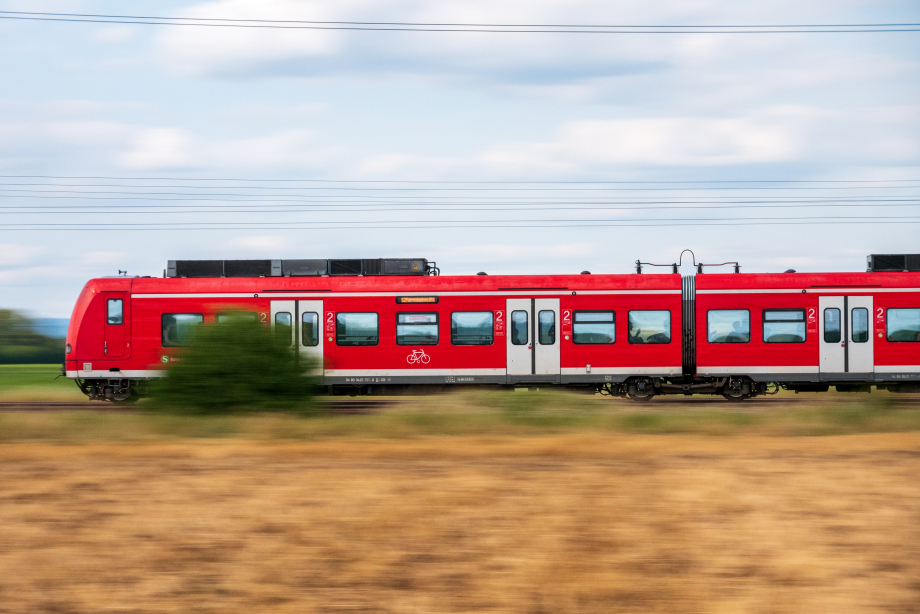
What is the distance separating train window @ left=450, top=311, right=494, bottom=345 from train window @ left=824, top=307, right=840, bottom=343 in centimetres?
839

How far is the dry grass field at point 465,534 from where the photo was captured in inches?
270

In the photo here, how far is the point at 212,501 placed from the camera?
8.25 m

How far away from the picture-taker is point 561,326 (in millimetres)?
22172

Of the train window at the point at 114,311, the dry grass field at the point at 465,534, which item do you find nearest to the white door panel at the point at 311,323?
the train window at the point at 114,311

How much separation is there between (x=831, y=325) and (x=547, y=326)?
23.4 ft

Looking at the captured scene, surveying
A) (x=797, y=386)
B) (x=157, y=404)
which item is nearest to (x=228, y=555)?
(x=157, y=404)

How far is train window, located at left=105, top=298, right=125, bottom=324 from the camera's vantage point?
22484mm

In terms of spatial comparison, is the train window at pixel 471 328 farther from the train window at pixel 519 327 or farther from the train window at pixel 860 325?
the train window at pixel 860 325

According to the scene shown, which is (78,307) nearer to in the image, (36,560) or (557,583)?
(36,560)

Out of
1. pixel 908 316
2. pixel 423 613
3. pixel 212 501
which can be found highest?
pixel 908 316

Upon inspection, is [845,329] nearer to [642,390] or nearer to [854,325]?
[854,325]

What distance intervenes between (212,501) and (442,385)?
1479cm

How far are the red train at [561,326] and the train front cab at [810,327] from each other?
0.03m

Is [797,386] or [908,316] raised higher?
[908,316]
